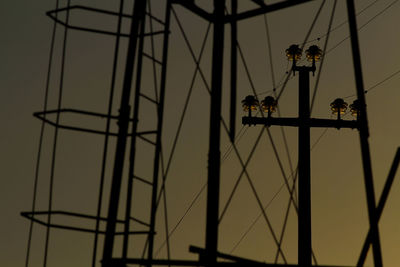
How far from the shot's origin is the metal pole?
17.8m

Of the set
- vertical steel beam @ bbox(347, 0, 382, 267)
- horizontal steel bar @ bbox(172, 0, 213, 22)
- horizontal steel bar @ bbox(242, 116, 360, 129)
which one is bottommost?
vertical steel beam @ bbox(347, 0, 382, 267)

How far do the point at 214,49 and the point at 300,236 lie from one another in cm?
708

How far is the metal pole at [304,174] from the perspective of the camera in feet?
58.3

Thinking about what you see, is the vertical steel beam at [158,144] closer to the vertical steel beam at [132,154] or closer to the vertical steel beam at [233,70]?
the vertical steel beam at [132,154]

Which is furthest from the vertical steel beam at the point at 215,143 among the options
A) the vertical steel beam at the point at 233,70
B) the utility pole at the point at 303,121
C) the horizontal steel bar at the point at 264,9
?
the utility pole at the point at 303,121

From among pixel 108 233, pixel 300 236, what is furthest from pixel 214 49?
pixel 300 236

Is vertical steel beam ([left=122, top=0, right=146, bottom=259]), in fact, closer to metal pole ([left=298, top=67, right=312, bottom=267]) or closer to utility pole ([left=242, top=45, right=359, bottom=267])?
metal pole ([left=298, top=67, right=312, bottom=267])

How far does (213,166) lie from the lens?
1188 cm

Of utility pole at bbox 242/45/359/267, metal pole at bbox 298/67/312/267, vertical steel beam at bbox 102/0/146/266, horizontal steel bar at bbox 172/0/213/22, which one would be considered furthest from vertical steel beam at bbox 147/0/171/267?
utility pole at bbox 242/45/359/267

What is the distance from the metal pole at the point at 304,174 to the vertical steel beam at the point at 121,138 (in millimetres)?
7034

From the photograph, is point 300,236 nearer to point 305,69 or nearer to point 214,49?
point 305,69

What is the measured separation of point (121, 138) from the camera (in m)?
11.8

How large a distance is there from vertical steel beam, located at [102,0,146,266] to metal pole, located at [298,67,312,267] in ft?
23.1

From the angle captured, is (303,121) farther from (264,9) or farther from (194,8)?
(194,8)
